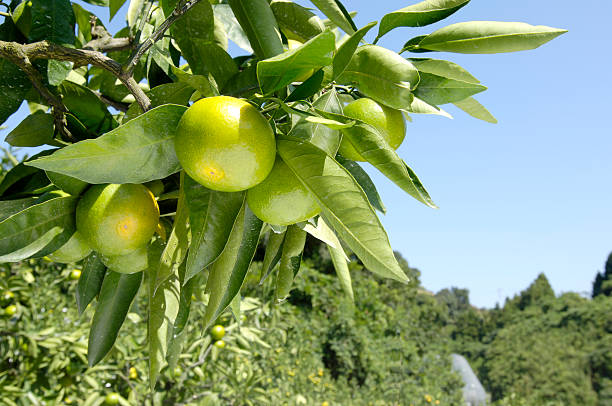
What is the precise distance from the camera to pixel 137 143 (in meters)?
0.34

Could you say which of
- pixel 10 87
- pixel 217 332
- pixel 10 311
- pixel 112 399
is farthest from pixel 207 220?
pixel 10 311

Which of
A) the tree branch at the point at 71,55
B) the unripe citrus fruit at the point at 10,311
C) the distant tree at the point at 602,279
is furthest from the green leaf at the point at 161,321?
the distant tree at the point at 602,279

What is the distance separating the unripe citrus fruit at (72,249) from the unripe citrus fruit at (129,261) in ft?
0.11

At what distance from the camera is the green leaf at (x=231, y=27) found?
0.62m

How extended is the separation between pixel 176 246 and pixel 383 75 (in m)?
0.24

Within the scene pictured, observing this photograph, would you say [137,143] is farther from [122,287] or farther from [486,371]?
[486,371]

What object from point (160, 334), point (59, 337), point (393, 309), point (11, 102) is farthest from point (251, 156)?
point (393, 309)

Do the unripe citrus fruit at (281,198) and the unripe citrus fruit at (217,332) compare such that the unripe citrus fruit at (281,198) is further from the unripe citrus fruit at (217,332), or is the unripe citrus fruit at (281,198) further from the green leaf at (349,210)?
the unripe citrus fruit at (217,332)

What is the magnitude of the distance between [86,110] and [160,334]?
29 centimetres

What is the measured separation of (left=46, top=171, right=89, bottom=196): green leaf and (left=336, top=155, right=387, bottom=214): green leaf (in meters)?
0.27

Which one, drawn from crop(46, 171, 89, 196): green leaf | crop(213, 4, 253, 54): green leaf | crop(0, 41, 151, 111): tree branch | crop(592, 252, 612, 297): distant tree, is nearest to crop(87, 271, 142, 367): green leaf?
crop(46, 171, 89, 196): green leaf

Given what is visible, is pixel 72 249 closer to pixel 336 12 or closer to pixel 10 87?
pixel 10 87

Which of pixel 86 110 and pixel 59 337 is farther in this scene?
pixel 59 337

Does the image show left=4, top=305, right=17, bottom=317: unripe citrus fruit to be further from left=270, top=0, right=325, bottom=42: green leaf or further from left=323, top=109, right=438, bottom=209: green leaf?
left=323, top=109, right=438, bottom=209: green leaf
